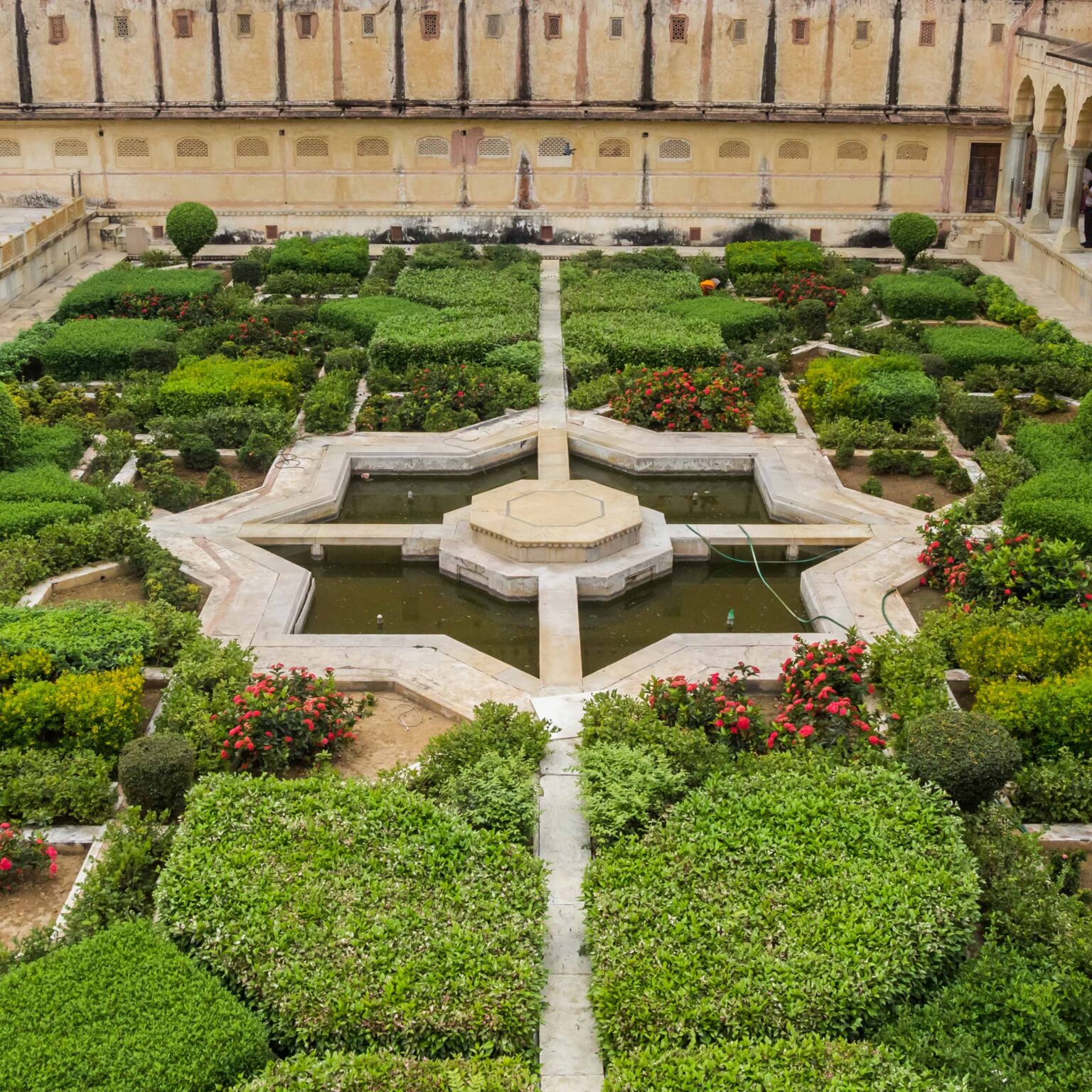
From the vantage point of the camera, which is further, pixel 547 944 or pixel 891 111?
pixel 891 111

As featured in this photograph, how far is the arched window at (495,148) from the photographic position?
32.0 metres

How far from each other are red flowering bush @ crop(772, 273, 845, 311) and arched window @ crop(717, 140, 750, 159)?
627 centimetres

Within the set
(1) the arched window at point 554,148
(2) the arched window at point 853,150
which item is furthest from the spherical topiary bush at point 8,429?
(2) the arched window at point 853,150

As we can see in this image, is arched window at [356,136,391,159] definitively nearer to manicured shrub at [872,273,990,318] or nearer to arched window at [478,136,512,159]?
arched window at [478,136,512,159]

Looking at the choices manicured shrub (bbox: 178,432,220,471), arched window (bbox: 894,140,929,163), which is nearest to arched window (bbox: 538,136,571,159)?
arched window (bbox: 894,140,929,163)

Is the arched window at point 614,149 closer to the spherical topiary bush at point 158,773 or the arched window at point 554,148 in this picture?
the arched window at point 554,148

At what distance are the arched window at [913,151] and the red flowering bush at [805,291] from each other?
6.66 m

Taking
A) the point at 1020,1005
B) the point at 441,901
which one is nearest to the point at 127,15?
the point at 441,901

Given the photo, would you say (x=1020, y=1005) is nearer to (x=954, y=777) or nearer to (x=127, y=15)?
(x=954, y=777)

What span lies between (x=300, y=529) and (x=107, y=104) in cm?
1878

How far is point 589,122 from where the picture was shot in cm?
3186

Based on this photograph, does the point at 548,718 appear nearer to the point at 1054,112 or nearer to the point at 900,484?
the point at 900,484

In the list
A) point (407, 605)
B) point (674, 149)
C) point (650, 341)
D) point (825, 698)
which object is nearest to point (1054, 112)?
point (674, 149)

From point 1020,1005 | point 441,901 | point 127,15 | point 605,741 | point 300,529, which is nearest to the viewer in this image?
point 1020,1005
